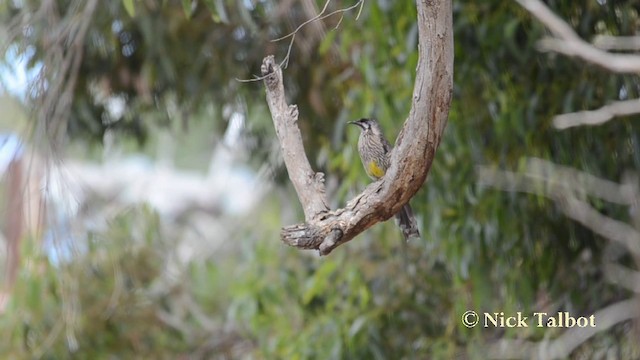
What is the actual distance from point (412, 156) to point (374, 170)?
1.15 m

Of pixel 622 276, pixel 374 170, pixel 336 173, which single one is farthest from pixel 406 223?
pixel 336 173

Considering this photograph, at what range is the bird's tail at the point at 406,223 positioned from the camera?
9.43 ft

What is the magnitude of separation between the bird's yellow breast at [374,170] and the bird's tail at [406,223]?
52 centimetres

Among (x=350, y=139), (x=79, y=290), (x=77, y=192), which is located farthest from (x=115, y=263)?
(x=350, y=139)

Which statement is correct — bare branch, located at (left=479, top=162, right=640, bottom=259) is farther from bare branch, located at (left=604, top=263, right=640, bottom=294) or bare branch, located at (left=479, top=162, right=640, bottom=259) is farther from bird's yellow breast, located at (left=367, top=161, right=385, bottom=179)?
bird's yellow breast, located at (left=367, top=161, right=385, bottom=179)

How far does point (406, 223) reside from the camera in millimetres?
2992

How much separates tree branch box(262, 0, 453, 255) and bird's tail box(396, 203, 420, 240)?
0.97 ft

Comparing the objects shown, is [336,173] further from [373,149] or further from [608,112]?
[608,112]

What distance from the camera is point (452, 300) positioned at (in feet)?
17.0

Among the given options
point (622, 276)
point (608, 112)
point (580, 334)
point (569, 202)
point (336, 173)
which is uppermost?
point (608, 112)

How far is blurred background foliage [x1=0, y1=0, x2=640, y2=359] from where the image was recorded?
4508mm

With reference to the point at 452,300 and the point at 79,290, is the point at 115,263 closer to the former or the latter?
the point at 79,290

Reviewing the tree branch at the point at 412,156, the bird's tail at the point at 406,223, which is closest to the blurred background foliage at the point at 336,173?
the bird's tail at the point at 406,223

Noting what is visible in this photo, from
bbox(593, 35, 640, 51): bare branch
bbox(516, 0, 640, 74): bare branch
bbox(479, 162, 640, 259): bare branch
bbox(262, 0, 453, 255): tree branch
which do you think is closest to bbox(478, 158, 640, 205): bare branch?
bbox(479, 162, 640, 259): bare branch
